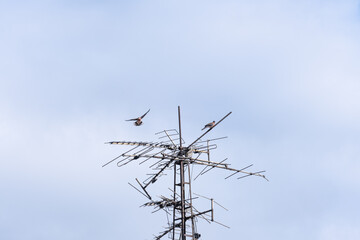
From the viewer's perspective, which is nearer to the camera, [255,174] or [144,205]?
[144,205]

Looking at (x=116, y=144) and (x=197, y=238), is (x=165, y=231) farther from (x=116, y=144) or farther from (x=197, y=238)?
(x=116, y=144)

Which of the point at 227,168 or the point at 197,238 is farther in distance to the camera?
the point at 227,168

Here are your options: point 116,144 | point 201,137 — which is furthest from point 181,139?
point 116,144

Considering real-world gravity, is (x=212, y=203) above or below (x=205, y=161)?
below

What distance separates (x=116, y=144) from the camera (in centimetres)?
3769

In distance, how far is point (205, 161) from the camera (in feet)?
129

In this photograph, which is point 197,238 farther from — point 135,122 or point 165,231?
point 135,122

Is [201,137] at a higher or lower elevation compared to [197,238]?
higher

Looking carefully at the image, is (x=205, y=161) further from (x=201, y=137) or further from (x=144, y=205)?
(x=144, y=205)

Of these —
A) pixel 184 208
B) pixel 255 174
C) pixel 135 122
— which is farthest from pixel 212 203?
pixel 135 122

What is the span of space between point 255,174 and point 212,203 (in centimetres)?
410

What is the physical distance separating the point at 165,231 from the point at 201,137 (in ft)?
18.2

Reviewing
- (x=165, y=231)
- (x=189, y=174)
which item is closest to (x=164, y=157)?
(x=189, y=174)

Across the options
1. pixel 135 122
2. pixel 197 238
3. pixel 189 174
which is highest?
pixel 135 122
